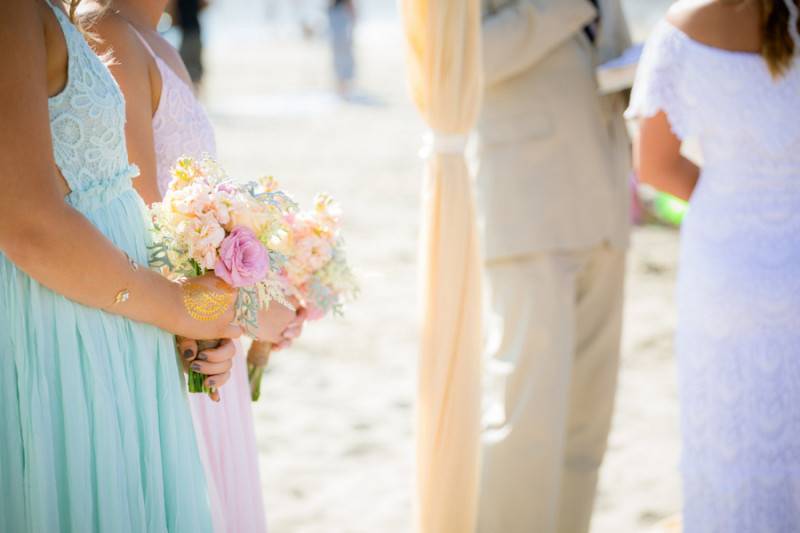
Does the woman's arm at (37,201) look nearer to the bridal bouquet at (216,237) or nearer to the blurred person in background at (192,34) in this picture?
the bridal bouquet at (216,237)

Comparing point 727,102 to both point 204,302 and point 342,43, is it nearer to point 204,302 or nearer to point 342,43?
point 204,302

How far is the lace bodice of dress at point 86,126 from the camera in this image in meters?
1.85

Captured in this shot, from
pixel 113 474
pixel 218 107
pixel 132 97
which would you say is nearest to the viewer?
pixel 113 474

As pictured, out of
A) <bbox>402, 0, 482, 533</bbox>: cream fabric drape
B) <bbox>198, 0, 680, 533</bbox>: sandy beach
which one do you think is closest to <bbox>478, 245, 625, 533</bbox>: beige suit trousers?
<bbox>402, 0, 482, 533</bbox>: cream fabric drape

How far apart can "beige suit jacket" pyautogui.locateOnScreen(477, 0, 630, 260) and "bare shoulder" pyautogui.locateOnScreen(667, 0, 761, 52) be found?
783mm

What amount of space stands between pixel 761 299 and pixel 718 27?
0.83 meters

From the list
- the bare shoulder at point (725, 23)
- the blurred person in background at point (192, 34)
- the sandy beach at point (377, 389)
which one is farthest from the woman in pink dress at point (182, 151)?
the blurred person in background at point (192, 34)

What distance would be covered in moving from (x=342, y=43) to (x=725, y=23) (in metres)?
19.7

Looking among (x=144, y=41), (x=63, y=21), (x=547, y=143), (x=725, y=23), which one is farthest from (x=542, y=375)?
(x=63, y=21)

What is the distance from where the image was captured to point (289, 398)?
17.9 ft

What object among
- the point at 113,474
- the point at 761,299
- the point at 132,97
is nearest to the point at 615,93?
the point at 761,299

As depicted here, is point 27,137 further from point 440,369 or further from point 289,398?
point 289,398

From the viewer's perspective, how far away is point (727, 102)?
9.42 ft

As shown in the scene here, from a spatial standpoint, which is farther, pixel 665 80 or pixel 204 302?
pixel 665 80
